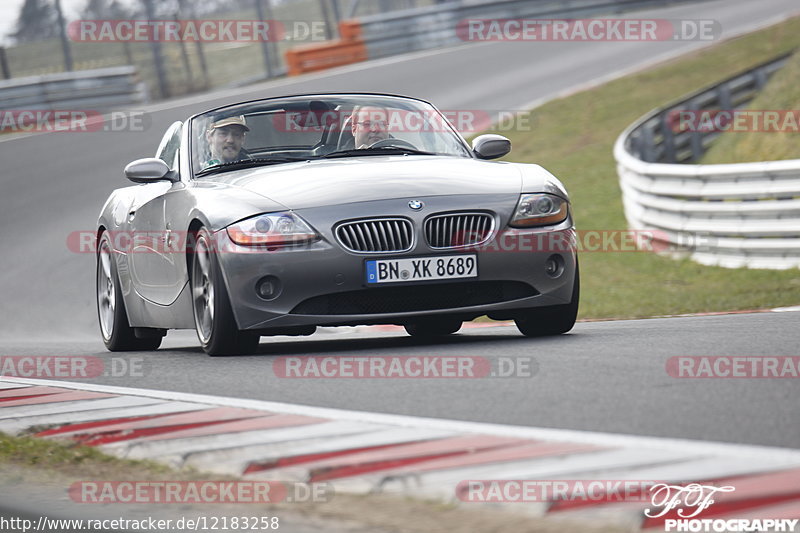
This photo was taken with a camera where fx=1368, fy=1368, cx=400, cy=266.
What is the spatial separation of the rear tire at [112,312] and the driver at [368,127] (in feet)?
6.43

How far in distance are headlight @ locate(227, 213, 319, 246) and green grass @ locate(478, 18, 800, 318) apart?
211 inches

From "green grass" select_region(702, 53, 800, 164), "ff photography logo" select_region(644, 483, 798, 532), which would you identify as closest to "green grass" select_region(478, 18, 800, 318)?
"green grass" select_region(702, 53, 800, 164)

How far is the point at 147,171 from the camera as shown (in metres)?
7.76

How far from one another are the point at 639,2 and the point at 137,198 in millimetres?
25826

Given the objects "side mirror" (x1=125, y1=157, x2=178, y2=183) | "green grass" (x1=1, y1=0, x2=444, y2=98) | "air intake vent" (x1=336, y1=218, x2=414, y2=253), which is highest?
"air intake vent" (x1=336, y1=218, x2=414, y2=253)

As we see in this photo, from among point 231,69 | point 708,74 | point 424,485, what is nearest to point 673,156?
point 708,74

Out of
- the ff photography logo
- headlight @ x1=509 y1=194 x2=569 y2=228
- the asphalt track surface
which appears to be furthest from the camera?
headlight @ x1=509 y1=194 x2=569 y2=228

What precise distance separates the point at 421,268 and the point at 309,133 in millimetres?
1735

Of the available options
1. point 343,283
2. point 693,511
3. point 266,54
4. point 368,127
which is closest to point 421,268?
point 343,283

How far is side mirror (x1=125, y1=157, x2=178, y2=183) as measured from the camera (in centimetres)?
772

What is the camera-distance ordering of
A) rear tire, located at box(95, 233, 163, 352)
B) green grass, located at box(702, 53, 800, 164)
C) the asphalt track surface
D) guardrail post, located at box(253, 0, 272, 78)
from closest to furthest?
the asphalt track surface
rear tire, located at box(95, 233, 163, 352)
green grass, located at box(702, 53, 800, 164)
guardrail post, located at box(253, 0, 272, 78)

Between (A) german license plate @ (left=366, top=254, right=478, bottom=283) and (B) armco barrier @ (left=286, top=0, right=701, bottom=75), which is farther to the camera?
(B) armco barrier @ (left=286, top=0, right=701, bottom=75)

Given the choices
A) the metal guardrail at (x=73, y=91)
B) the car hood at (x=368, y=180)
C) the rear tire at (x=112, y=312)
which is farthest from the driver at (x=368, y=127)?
the metal guardrail at (x=73, y=91)

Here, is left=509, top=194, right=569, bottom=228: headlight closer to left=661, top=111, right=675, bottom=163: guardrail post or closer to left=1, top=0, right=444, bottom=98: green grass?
left=661, top=111, right=675, bottom=163: guardrail post
